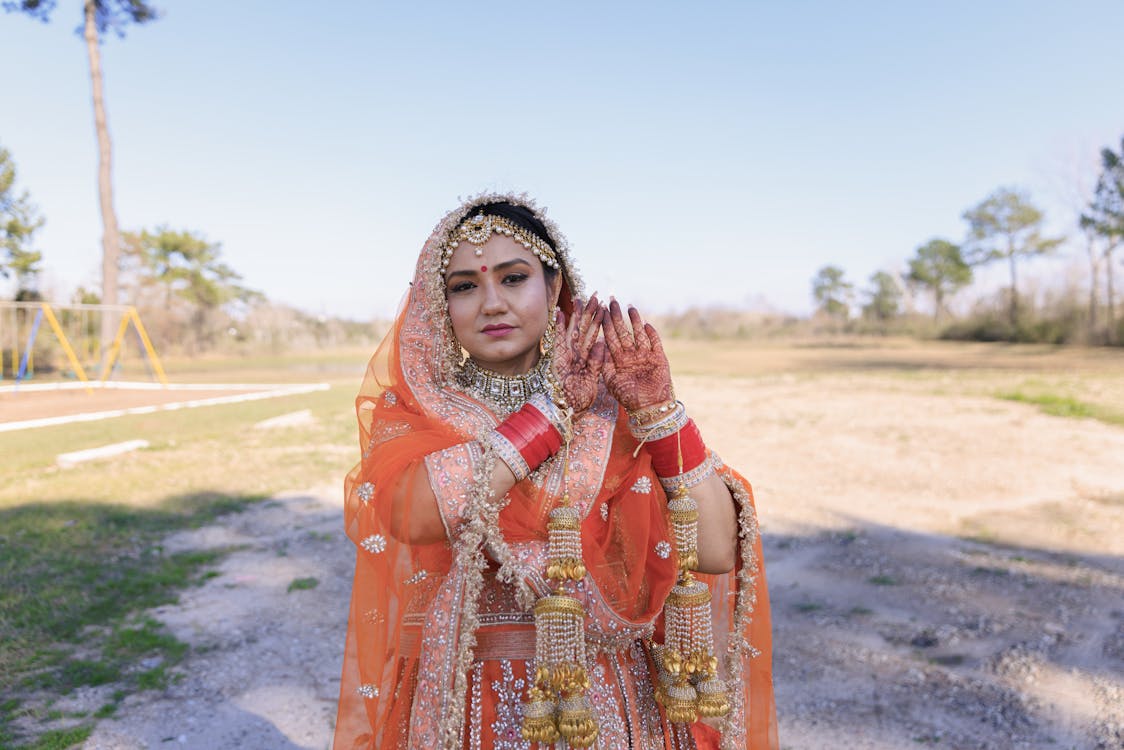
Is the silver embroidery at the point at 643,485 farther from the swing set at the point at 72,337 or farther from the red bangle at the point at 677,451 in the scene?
the swing set at the point at 72,337

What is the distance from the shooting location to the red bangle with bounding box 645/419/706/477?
1.56 metres

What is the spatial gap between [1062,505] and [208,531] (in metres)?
9.18

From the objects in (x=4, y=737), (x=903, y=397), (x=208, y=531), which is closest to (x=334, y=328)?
(x=903, y=397)

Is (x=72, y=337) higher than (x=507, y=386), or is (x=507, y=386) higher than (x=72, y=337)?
(x=72, y=337)

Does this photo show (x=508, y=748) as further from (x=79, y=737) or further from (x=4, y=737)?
(x=4, y=737)

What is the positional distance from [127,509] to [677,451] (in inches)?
306

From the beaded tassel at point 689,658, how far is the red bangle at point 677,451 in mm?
176

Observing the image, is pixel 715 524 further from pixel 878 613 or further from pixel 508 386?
pixel 878 613

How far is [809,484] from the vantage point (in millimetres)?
9148

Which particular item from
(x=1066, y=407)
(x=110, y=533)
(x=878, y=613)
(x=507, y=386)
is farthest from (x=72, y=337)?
(x=1066, y=407)

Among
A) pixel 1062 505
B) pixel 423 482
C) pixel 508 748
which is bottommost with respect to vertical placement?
pixel 1062 505

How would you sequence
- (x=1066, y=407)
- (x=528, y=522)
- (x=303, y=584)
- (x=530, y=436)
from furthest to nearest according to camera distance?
(x=1066, y=407) < (x=303, y=584) < (x=528, y=522) < (x=530, y=436)

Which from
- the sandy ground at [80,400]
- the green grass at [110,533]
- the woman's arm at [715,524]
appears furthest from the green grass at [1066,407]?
the sandy ground at [80,400]

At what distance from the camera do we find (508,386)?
180 centimetres
